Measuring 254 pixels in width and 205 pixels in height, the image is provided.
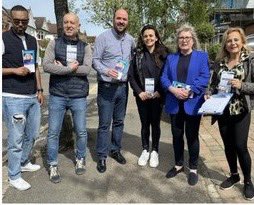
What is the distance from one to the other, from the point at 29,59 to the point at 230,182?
9.40 ft

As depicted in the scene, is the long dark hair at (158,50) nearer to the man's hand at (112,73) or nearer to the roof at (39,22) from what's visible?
the man's hand at (112,73)

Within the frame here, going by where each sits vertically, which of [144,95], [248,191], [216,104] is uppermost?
[216,104]

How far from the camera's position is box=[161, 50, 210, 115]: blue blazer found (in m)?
4.76

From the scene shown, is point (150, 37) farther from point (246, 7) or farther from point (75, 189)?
point (246, 7)

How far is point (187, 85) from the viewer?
479 centimetres

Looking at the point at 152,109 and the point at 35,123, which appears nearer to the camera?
the point at 35,123

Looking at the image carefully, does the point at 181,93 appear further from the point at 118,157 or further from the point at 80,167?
the point at 80,167

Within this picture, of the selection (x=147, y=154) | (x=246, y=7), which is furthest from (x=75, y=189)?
(x=246, y=7)

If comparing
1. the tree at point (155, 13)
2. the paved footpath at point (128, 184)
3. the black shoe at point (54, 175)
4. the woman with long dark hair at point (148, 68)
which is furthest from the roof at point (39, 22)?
the black shoe at point (54, 175)

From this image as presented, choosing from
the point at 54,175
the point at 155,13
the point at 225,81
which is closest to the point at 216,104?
the point at 225,81

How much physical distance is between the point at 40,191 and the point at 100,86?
1627mm

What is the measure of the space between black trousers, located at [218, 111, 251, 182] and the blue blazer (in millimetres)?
399

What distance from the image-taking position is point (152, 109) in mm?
5520

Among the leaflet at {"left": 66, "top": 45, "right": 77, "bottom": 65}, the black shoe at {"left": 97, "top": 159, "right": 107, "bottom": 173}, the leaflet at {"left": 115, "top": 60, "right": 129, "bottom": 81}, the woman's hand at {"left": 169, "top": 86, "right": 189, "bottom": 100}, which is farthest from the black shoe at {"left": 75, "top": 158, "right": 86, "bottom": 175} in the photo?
the woman's hand at {"left": 169, "top": 86, "right": 189, "bottom": 100}
